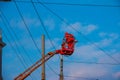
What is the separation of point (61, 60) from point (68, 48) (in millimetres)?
1456

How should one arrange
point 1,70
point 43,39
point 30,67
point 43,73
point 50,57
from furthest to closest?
point 1,70 < point 50,57 < point 30,67 < point 43,39 < point 43,73

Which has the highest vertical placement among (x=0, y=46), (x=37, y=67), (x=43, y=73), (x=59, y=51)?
(x=0, y=46)

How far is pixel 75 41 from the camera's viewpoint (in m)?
33.5

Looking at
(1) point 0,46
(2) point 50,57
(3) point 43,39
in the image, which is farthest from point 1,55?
(3) point 43,39

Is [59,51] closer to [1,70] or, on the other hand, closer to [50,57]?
[50,57]

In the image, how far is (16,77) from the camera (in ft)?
98.3

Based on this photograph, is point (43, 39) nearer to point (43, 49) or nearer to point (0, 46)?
point (43, 49)

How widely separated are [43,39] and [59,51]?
5.03m

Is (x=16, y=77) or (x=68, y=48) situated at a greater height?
(x=68, y=48)

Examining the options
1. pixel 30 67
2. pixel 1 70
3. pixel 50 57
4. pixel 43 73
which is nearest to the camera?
pixel 43 73

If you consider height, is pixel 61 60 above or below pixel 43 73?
above

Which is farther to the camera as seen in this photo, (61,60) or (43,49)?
(61,60)

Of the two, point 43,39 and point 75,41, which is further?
point 75,41

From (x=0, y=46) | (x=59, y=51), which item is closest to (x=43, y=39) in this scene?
(x=59, y=51)
